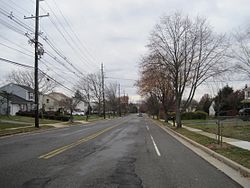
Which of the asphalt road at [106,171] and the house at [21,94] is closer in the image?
the asphalt road at [106,171]

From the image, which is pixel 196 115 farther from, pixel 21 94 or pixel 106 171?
pixel 106 171

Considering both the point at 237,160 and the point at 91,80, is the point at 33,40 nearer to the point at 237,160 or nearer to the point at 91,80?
the point at 237,160

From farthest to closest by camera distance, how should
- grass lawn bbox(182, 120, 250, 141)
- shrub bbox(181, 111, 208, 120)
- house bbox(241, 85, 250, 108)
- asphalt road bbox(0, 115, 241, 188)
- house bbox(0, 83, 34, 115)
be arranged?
house bbox(0, 83, 34, 115) → shrub bbox(181, 111, 208, 120) → house bbox(241, 85, 250, 108) → grass lawn bbox(182, 120, 250, 141) → asphalt road bbox(0, 115, 241, 188)

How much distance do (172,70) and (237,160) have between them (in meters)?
24.3

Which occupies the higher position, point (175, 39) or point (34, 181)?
point (175, 39)

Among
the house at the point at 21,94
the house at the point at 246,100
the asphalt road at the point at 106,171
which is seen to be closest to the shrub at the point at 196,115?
the house at the point at 246,100

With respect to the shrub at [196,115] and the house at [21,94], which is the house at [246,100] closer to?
the shrub at [196,115]

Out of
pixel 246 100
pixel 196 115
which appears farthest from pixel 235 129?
pixel 246 100

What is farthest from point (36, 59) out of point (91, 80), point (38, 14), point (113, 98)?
point (113, 98)

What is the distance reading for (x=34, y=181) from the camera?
771cm

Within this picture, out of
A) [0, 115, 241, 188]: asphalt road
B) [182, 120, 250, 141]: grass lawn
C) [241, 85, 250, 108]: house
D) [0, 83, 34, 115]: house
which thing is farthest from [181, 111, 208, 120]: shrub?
[0, 115, 241, 188]: asphalt road

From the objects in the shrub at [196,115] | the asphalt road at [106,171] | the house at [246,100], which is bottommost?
the asphalt road at [106,171]

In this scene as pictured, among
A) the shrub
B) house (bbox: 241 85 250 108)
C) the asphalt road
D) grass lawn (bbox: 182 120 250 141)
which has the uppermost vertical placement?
house (bbox: 241 85 250 108)

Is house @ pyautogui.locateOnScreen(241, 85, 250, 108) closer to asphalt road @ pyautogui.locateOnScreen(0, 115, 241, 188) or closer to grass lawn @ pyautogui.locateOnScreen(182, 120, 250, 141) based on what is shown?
grass lawn @ pyautogui.locateOnScreen(182, 120, 250, 141)
